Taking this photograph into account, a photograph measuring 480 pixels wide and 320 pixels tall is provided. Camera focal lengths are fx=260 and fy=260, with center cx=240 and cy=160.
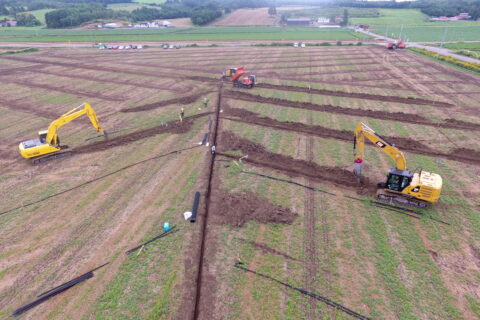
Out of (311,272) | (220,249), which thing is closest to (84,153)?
(220,249)

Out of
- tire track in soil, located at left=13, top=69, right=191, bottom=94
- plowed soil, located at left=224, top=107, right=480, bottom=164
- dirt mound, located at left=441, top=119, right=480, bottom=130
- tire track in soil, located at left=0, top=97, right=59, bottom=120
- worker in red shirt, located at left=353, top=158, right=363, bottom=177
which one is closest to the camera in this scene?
worker in red shirt, located at left=353, top=158, right=363, bottom=177

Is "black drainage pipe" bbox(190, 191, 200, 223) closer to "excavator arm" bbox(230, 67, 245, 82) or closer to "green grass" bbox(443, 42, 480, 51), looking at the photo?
"excavator arm" bbox(230, 67, 245, 82)

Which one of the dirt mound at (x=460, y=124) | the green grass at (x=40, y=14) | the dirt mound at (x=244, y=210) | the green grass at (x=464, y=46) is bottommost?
the dirt mound at (x=244, y=210)

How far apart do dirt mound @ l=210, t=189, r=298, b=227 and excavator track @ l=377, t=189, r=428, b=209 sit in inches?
260

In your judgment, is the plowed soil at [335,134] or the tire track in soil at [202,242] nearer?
the tire track in soil at [202,242]

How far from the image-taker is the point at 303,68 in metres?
52.9

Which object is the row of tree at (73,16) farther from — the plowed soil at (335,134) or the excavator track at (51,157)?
the excavator track at (51,157)

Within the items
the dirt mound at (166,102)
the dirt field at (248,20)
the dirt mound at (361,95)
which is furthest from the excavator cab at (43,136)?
the dirt field at (248,20)

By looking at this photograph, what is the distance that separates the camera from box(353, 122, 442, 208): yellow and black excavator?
1683 centimetres

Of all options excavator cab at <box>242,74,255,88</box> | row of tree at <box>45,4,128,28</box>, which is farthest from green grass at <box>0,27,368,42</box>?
excavator cab at <box>242,74,255,88</box>

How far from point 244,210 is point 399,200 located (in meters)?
10.8

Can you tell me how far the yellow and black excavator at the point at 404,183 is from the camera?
1683cm

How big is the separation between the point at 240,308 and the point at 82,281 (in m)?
8.20

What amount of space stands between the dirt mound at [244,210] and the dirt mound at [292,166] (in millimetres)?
4457
